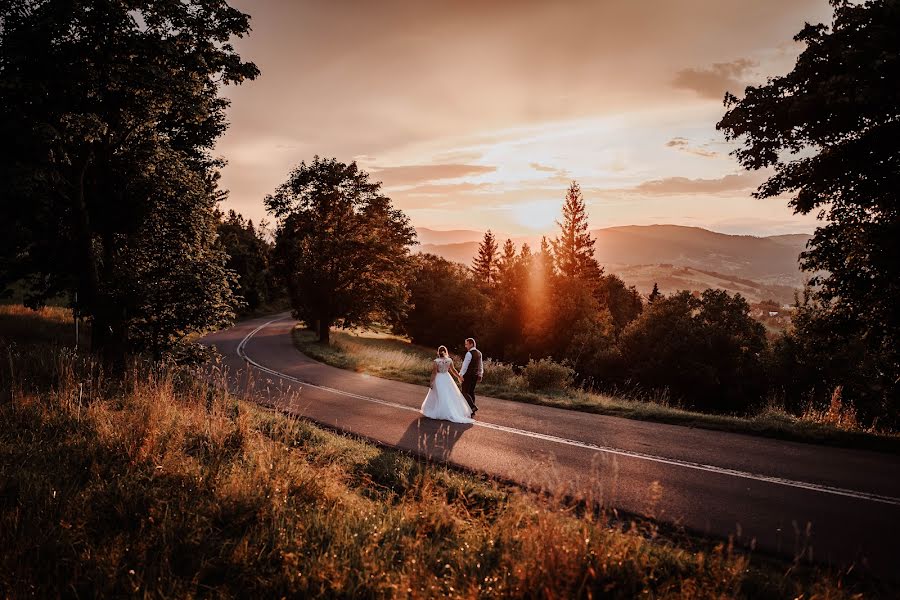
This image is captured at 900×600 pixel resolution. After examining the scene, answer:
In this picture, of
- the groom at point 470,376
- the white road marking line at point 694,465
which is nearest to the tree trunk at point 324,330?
the white road marking line at point 694,465

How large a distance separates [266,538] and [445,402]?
7.46m

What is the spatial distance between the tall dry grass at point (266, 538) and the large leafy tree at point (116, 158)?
536 cm

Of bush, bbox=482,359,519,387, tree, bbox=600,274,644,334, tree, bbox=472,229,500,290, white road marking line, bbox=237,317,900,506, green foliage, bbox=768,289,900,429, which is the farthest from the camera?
tree, bbox=472,229,500,290

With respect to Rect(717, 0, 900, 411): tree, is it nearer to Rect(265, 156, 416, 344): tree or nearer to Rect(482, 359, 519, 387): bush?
Rect(482, 359, 519, 387): bush

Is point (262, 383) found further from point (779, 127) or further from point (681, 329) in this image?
point (681, 329)

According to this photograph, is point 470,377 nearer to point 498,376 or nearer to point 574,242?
point 498,376

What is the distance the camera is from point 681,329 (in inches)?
1176

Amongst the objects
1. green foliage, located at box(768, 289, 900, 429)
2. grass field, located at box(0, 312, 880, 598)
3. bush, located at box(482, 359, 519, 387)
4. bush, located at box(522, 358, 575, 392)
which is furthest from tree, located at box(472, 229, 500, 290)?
grass field, located at box(0, 312, 880, 598)

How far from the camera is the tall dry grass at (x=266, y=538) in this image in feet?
12.2

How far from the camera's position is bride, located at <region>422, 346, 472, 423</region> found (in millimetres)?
11469

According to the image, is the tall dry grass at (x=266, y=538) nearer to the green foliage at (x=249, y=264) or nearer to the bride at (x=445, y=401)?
the bride at (x=445, y=401)

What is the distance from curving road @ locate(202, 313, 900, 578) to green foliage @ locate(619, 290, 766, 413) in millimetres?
20077

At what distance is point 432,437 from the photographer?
32.7 ft

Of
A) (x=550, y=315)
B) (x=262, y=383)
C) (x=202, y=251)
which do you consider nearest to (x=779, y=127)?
(x=202, y=251)
